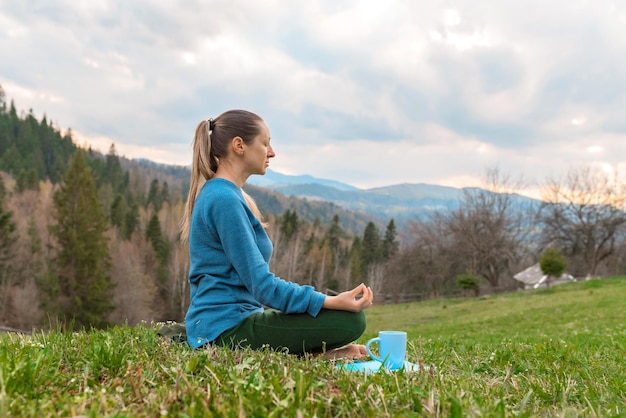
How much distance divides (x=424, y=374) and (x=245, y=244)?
1464mm

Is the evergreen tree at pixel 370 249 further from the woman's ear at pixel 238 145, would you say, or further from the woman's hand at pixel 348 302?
the woman's hand at pixel 348 302

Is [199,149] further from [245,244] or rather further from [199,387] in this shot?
[199,387]

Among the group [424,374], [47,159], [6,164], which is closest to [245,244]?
[424,374]

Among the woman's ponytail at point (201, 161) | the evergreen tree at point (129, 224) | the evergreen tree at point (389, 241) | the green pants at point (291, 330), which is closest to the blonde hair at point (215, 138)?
the woman's ponytail at point (201, 161)

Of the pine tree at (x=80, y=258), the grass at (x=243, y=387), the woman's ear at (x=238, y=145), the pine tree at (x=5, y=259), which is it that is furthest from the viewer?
the pine tree at (x=80, y=258)

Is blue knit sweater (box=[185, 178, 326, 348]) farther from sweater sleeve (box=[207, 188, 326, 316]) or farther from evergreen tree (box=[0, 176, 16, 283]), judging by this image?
evergreen tree (box=[0, 176, 16, 283])

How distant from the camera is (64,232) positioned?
1676 inches

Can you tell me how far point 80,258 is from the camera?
1660 inches

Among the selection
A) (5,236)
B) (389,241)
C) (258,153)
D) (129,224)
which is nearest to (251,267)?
(258,153)

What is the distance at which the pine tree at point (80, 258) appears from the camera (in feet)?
137

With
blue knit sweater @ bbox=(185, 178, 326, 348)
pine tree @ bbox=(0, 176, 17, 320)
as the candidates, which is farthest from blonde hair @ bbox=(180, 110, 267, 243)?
pine tree @ bbox=(0, 176, 17, 320)

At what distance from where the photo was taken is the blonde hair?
390 centimetres

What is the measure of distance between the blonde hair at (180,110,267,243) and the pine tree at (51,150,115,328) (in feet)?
137

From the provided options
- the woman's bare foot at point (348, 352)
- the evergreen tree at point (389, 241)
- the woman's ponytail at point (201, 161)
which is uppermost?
the woman's ponytail at point (201, 161)
